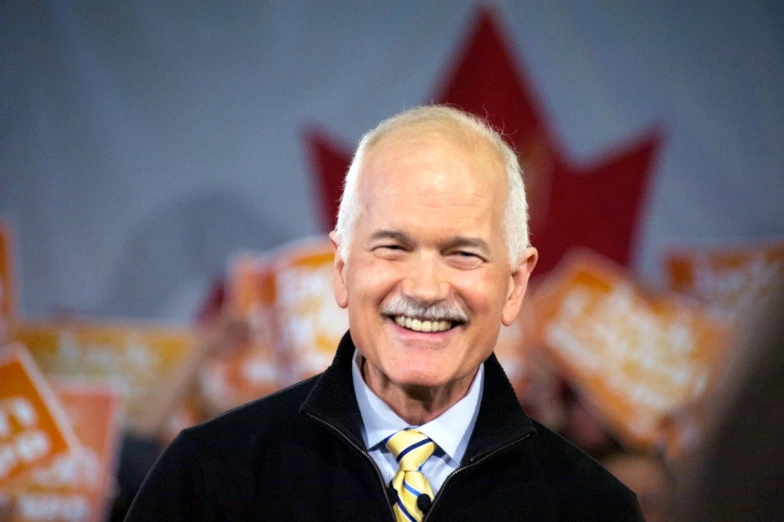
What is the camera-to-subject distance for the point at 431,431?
1.37 metres

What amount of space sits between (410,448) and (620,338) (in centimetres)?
249

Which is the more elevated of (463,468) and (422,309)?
(422,309)

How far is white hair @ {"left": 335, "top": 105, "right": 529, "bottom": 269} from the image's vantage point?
1.41 metres

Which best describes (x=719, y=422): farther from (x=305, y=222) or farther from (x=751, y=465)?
(x=305, y=222)

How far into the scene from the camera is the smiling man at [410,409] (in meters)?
1.31

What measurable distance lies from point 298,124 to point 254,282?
644mm

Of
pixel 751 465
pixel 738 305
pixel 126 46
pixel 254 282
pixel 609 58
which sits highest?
pixel 126 46

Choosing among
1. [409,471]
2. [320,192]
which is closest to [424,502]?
[409,471]

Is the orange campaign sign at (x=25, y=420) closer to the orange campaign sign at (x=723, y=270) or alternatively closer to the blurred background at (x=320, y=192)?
the blurred background at (x=320, y=192)

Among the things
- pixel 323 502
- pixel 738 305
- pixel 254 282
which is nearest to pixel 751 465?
pixel 323 502

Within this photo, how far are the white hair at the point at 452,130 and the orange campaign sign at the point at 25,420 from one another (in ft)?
7.67

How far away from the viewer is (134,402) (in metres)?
3.49

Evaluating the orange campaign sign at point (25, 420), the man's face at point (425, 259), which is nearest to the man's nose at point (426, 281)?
the man's face at point (425, 259)

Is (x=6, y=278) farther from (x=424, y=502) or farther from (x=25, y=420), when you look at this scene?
(x=424, y=502)
